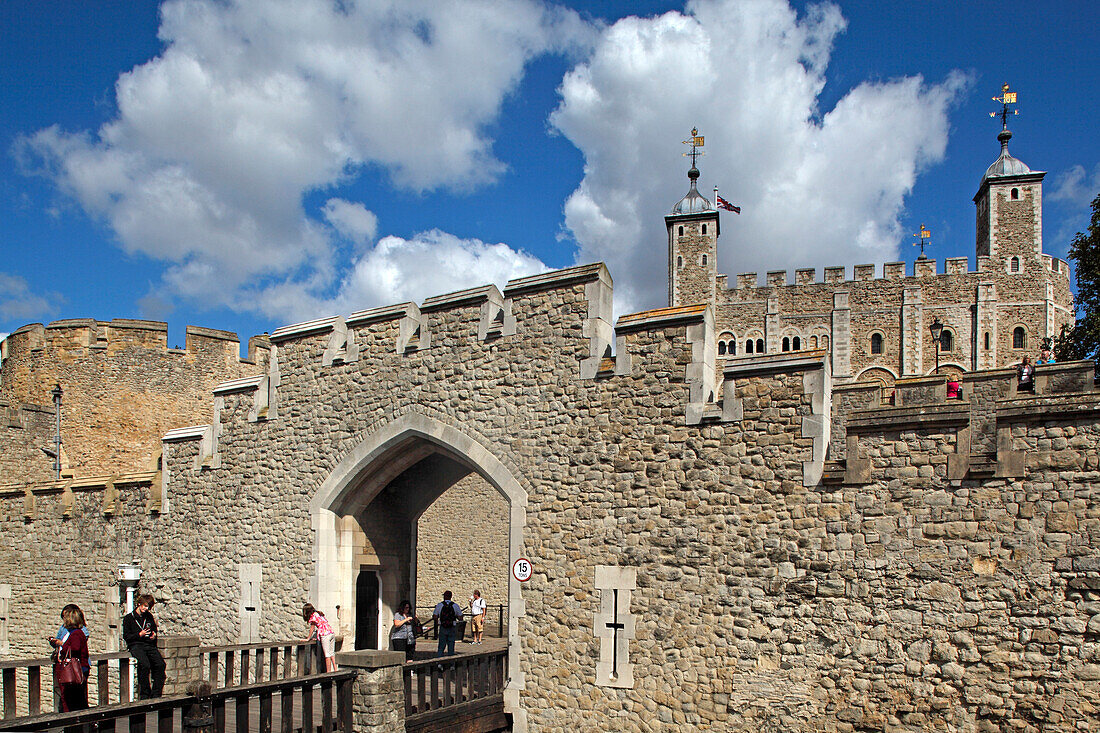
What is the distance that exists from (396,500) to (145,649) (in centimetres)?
535

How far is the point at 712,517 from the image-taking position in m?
9.00

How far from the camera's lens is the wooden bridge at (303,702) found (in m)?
6.19

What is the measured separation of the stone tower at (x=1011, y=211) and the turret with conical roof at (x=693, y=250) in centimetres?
1313

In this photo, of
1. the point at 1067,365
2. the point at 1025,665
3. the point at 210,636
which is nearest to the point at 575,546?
the point at 1025,665

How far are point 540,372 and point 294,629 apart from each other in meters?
5.34

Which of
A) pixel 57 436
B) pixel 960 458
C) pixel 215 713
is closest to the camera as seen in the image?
pixel 215 713

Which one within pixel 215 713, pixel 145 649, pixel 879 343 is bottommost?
pixel 215 713

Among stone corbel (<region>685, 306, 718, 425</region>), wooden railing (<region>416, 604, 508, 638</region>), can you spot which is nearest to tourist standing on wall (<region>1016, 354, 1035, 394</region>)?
stone corbel (<region>685, 306, 718, 425</region>)

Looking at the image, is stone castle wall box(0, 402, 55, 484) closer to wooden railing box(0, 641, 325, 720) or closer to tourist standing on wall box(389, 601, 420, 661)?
wooden railing box(0, 641, 325, 720)

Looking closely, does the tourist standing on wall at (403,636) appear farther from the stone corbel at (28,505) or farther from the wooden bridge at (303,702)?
the stone corbel at (28,505)

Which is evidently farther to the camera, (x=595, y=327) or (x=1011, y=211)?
(x=1011, y=211)

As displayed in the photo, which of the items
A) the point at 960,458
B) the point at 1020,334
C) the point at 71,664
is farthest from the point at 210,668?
the point at 1020,334

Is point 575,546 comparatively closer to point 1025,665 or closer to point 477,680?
point 477,680

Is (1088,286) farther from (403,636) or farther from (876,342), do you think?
(876,342)
